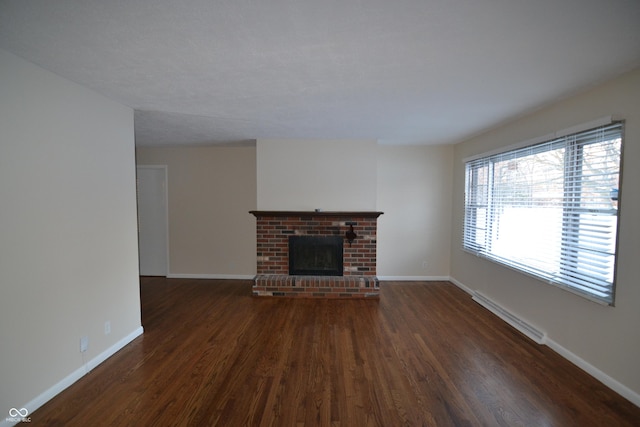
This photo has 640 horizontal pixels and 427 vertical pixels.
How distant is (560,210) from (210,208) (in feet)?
15.7

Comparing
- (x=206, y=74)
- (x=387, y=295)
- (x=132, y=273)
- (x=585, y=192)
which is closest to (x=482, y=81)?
(x=585, y=192)

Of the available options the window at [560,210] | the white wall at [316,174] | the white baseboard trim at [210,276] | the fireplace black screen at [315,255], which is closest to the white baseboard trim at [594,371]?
the window at [560,210]

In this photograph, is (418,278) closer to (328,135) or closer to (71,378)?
(328,135)

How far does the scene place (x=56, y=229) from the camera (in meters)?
1.99

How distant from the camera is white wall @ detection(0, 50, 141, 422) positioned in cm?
172

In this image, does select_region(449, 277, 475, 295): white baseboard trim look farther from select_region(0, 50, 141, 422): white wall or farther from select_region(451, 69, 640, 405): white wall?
select_region(0, 50, 141, 422): white wall

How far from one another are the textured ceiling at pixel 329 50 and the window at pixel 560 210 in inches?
20.9

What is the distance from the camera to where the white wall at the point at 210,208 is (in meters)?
4.80

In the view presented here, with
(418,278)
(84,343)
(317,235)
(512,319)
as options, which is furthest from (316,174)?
(84,343)

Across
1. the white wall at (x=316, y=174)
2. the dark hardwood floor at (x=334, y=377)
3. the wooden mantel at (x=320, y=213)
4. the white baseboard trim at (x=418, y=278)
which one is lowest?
the dark hardwood floor at (x=334, y=377)

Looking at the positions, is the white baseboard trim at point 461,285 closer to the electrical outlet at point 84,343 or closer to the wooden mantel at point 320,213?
the wooden mantel at point 320,213

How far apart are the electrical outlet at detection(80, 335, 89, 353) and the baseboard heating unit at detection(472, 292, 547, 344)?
13.5ft

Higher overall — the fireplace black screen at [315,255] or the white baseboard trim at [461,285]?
the fireplace black screen at [315,255]

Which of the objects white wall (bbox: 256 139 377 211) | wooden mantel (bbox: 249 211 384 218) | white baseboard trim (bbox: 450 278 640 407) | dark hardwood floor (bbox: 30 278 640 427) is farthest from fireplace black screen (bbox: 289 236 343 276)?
white baseboard trim (bbox: 450 278 640 407)
